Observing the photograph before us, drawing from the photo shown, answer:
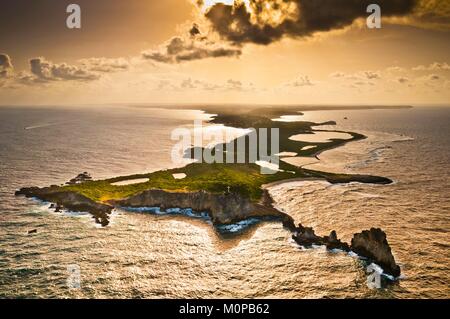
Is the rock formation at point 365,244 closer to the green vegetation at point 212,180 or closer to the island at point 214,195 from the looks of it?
the island at point 214,195

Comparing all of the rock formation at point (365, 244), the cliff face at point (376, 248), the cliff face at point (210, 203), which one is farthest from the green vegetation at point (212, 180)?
the cliff face at point (376, 248)

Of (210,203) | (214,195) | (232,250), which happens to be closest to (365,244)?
(232,250)

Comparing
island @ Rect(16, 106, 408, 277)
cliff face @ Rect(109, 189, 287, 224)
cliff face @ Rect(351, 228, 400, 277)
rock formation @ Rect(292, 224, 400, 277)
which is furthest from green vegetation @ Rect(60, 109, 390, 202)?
cliff face @ Rect(351, 228, 400, 277)

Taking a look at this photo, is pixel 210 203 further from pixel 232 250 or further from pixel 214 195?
pixel 232 250

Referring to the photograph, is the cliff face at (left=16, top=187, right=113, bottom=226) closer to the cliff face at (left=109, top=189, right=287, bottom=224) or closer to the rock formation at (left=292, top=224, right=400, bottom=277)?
the cliff face at (left=109, top=189, right=287, bottom=224)

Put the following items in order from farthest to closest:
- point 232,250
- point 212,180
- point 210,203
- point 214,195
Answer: point 212,180
point 214,195
point 210,203
point 232,250
